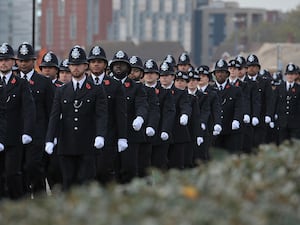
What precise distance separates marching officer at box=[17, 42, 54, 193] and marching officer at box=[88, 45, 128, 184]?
0.73 meters

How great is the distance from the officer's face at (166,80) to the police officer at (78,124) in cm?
454

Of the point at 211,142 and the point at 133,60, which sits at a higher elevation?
the point at 133,60

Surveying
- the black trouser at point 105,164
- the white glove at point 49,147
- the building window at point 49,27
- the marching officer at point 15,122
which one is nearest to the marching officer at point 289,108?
the black trouser at point 105,164

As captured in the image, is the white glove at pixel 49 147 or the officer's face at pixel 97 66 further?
the officer's face at pixel 97 66

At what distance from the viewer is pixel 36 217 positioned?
6070 mm

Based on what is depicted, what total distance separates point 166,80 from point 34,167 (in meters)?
3.94

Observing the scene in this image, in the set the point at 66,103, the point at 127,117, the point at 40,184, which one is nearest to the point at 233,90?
the point at 127,117

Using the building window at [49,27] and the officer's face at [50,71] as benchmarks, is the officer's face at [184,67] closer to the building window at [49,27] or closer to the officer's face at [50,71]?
the officer's face at [50,71]

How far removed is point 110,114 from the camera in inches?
553

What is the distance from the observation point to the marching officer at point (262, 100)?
21.8 m

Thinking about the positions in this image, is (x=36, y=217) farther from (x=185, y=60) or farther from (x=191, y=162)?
(x=185, y=60)

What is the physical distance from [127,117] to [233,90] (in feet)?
15.6

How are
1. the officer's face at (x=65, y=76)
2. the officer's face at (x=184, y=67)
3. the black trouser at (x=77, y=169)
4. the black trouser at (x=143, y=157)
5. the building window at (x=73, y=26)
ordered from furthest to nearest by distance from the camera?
1. the building window at (x=73, y=26)
2. the officer's face at (x=184, y=67)
3. the officer's face at (x=65, y=76)
4. the black trouser at (x=143, y=157)
5. the black trouser at (x=77, y=169)

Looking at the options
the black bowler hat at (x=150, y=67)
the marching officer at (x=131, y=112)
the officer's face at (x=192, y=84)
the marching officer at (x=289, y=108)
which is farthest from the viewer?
the marching officer at (x=289, y=108)
